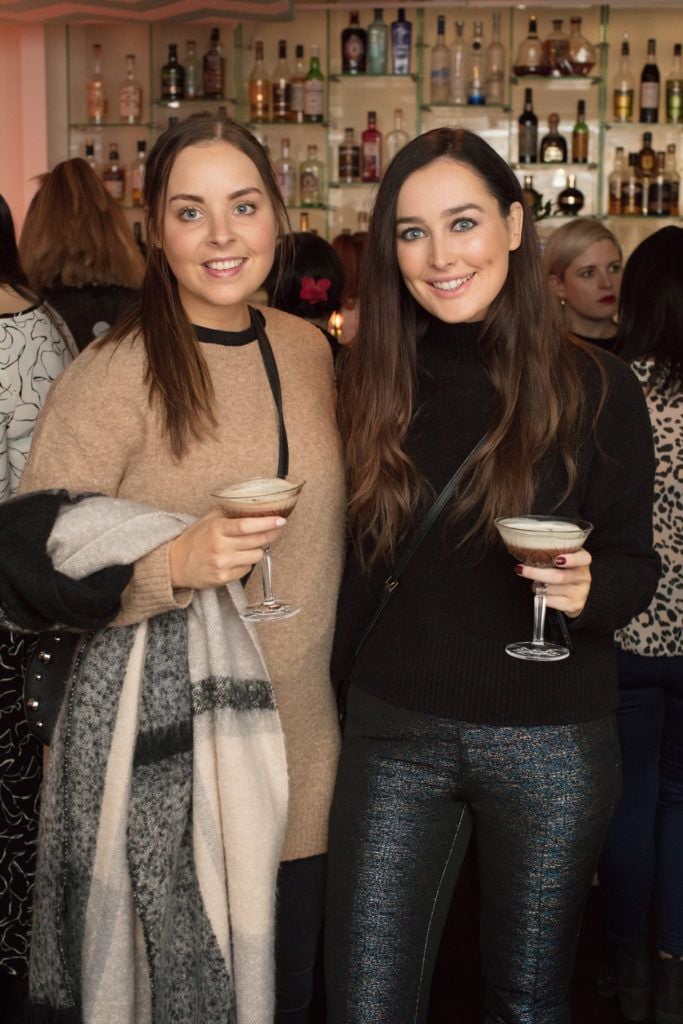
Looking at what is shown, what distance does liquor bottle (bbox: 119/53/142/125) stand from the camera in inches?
241

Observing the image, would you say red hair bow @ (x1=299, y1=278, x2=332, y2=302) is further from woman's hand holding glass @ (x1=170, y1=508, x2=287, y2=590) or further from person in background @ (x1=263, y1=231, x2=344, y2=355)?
woman's hand holding glass @ (x1=170, y1=508, x2=287, y2=590)

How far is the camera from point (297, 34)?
19.8ft

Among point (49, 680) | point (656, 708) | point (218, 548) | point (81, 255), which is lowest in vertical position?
point (656, 708)

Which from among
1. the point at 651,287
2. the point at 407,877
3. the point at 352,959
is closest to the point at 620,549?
the point at 407,877

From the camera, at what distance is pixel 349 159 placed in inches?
239

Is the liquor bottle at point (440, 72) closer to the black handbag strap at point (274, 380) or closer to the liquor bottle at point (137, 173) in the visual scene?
the liquor bottle at point (137, 173)

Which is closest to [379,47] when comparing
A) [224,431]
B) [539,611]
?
[224,431]

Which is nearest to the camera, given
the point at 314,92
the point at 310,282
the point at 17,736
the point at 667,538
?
the point at 17,736

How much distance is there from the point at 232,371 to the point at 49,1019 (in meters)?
1.09

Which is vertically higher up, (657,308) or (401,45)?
(401,45)

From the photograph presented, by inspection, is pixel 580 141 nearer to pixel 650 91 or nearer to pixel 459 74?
pixel 650 91

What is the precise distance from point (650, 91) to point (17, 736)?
444cm

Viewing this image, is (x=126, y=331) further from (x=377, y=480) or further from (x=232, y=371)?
(x=377, y=480)

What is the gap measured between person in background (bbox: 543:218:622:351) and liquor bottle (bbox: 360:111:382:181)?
6.13 ft
